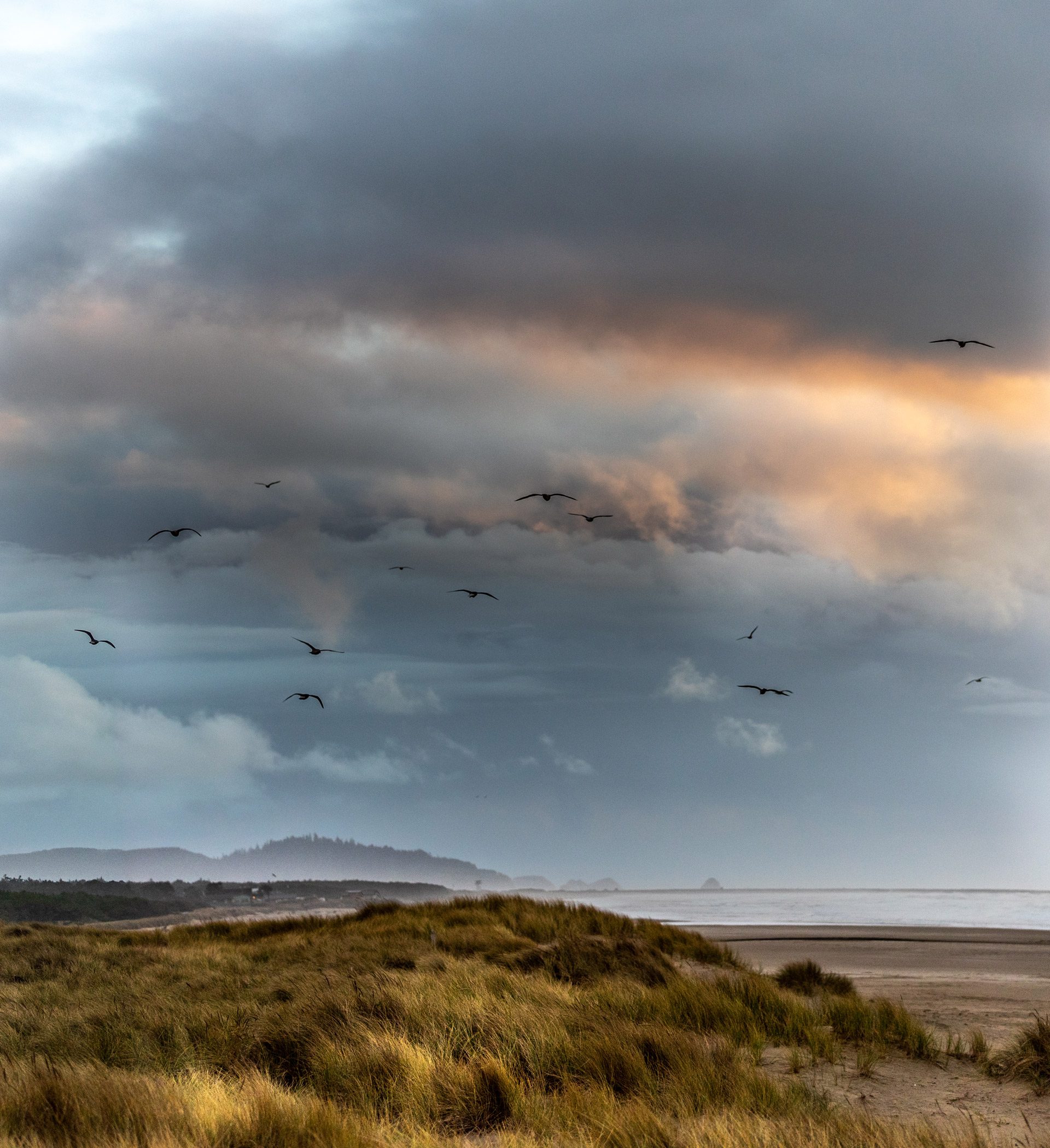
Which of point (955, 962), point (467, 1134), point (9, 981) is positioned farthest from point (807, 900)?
point (467, 1134)

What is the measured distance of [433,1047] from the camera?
9.96 metres

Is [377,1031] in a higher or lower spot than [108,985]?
higher

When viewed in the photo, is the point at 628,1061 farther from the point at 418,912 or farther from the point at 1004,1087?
the point at 418,912

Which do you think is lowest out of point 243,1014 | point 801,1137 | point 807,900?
point 807,900

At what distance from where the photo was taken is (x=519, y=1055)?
967 centimetres

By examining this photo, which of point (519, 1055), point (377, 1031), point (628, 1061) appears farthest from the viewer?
point (377, 1031)

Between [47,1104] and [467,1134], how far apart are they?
324 centimetres

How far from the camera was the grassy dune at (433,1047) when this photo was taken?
6727 millimetres

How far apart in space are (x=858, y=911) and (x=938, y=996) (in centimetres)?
4343

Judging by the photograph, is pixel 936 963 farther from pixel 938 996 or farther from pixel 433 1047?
pixel 433 1047

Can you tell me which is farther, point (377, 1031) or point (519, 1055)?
point (377, 1031)

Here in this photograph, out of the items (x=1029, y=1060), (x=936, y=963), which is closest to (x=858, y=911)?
(x=936, y=963)

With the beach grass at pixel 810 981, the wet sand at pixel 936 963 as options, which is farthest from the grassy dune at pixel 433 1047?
the wet sand at pixel 936 963

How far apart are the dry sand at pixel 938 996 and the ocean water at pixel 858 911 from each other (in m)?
5.24
